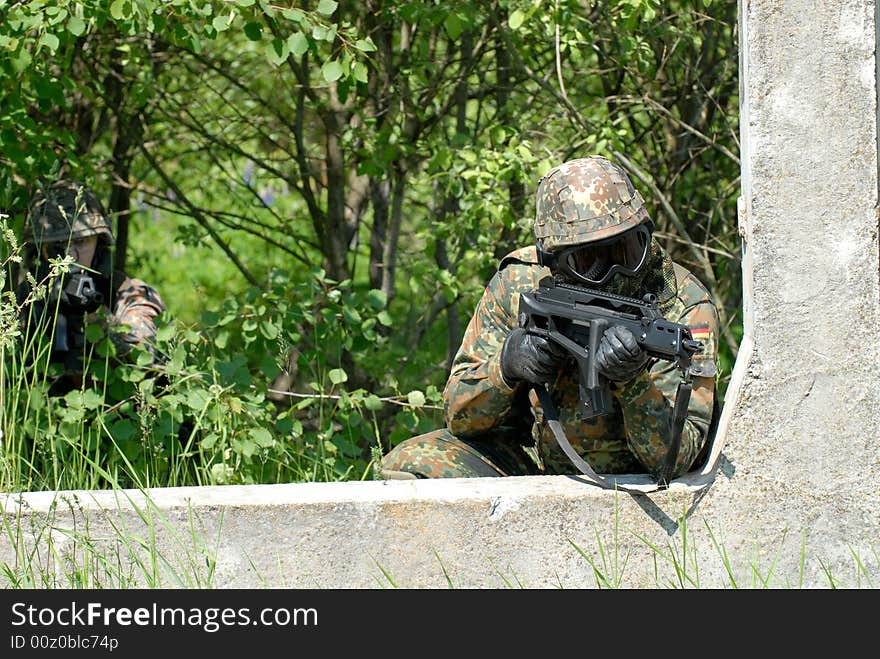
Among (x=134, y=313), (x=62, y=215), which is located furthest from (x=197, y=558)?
(x=62, y=215)

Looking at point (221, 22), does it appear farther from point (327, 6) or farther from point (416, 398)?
point (416, 398)

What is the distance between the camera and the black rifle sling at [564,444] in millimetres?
2797

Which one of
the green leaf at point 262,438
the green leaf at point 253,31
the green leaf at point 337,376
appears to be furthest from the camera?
the green leaf at point 337,376

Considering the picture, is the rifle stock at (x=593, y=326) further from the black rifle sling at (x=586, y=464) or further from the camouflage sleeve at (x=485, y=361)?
the camouflage sleeve at (x=485, y=361)

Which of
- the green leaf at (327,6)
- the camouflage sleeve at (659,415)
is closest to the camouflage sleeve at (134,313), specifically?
the green leaf at (327,6)

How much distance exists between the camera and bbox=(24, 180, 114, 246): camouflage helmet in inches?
169

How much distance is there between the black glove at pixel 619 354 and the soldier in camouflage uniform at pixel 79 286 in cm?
192

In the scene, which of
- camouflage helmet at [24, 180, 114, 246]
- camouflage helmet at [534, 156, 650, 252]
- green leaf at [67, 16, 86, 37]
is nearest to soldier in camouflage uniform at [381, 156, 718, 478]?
camouflage helmet at [534, 156, 650, 252]

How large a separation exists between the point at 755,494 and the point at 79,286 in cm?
250

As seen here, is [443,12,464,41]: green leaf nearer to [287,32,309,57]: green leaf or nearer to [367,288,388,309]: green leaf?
[287,32,309,57]: green leaf

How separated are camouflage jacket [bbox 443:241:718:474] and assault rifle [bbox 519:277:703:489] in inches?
4.8

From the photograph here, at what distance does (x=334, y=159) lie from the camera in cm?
512
